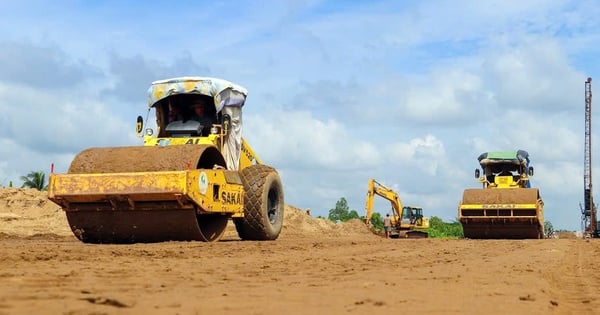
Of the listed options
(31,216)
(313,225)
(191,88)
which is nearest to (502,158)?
(313,225)

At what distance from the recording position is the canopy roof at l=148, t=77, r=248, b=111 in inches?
624

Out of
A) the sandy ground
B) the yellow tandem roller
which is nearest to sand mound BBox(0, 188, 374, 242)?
the yellow tandem roller

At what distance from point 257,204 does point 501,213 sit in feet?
51.6

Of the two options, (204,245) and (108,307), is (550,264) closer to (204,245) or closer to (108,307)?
(204,245)

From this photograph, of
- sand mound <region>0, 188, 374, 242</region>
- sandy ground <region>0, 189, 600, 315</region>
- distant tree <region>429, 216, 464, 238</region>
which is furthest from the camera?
distant tree <region>429, 216, 464, 238</region>

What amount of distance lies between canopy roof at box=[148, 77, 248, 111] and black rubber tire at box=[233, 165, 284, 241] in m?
1.59

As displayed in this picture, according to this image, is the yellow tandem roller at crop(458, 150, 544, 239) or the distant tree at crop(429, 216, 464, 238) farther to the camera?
the distant tree at crop(429, 216, 464, 238)

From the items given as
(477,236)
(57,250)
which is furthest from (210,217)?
(477,236)

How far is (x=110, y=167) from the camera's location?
13281 mm

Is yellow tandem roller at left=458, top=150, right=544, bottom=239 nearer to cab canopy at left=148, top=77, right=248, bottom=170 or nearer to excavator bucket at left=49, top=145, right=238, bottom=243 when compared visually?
cab canopy at left=148, top=77, right=248, bottom=170

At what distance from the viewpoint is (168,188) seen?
40.8 feet

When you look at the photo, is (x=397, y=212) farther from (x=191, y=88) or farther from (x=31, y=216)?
(x=191, y=88)

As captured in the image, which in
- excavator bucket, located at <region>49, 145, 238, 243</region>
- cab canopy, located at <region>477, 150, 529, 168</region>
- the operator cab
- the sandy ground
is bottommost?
the sandy ground

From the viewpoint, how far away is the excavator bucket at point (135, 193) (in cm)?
1253
